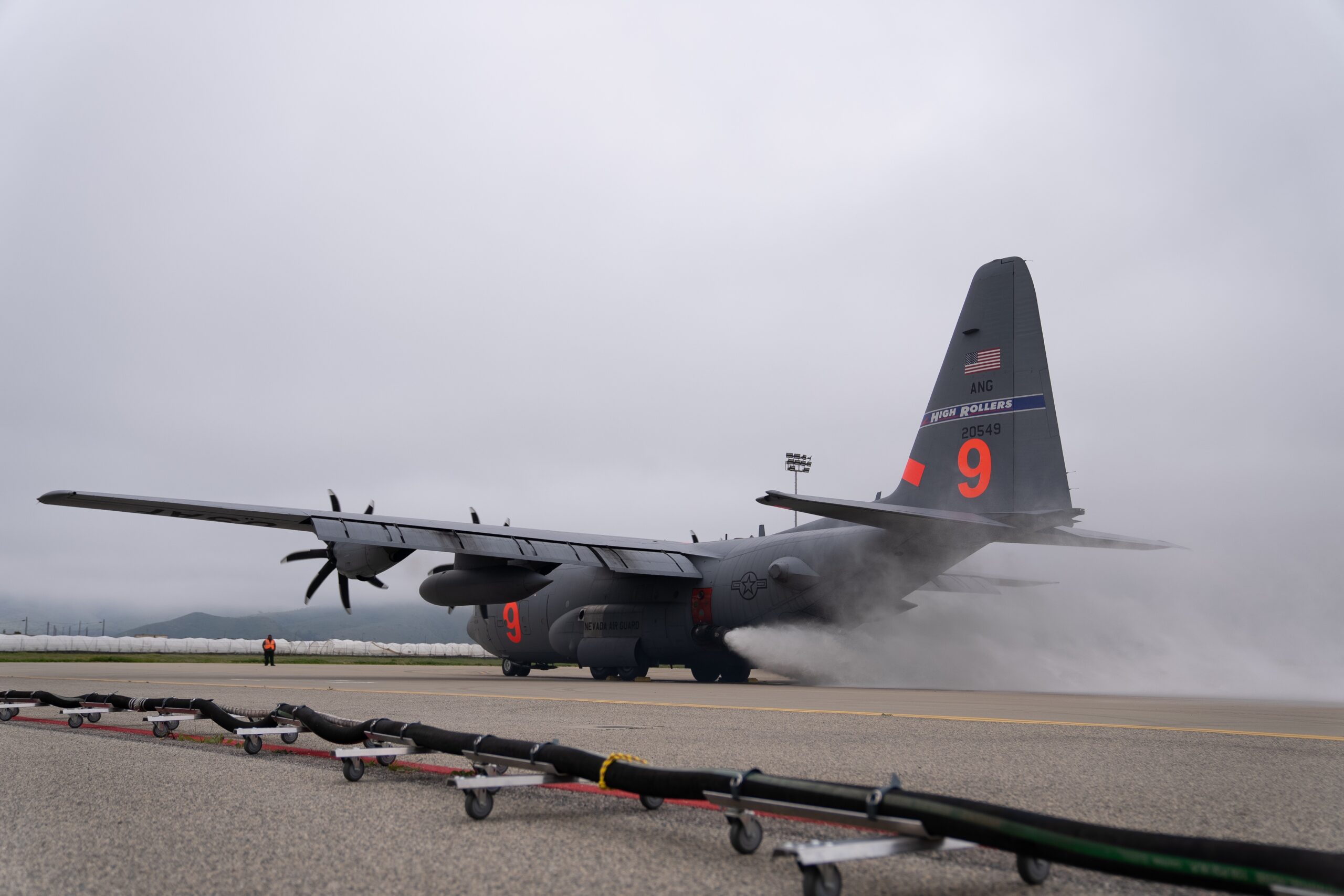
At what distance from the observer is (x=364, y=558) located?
23.4 meters

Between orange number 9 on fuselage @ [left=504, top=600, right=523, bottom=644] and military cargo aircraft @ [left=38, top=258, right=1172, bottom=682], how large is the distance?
1936 millimetres

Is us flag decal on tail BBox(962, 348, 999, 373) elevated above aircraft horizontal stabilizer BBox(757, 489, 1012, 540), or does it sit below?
above

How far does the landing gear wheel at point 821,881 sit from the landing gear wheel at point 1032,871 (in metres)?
0.83

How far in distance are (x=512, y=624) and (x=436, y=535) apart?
973cm

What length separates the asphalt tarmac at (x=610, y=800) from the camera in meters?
4.09

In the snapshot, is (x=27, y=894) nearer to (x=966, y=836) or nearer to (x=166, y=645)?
(x=966, y=836)

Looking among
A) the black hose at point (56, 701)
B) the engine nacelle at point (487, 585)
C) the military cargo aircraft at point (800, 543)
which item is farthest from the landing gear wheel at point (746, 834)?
the engine nacelle at point (487, 585)

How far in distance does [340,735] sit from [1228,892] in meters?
6.52

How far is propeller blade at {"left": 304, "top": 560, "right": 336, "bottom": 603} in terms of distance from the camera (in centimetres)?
2350

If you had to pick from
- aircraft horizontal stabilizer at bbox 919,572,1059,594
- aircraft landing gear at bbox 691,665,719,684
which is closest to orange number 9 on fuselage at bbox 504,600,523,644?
aircraft landing gear at bbox 691,665,719,684

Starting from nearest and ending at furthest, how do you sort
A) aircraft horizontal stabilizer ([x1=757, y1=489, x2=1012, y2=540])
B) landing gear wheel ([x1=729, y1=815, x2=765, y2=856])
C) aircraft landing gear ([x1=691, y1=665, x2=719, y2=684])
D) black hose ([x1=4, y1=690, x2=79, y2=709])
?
landing gear wheel ([x1=729, y1=815, x2=765, y2=856])
black hose ([x1=4, y1=690, x2=79, y2=709])
aircraft horizontal stabilizer ([x1=757, y1=489, x2=1012, y2=540])
aircraft landing gear ([x1=691, y1=665, x2=719, y2=684])

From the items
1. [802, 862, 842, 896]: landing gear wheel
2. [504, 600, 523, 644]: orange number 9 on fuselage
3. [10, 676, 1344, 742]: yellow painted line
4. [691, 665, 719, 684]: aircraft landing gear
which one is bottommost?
[691, 665, 719, 684]: aircraft landing gear

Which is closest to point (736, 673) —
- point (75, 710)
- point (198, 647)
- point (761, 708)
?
point (761, 708)

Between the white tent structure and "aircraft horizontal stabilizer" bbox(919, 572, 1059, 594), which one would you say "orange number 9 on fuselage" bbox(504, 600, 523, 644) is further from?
the white tent structure
